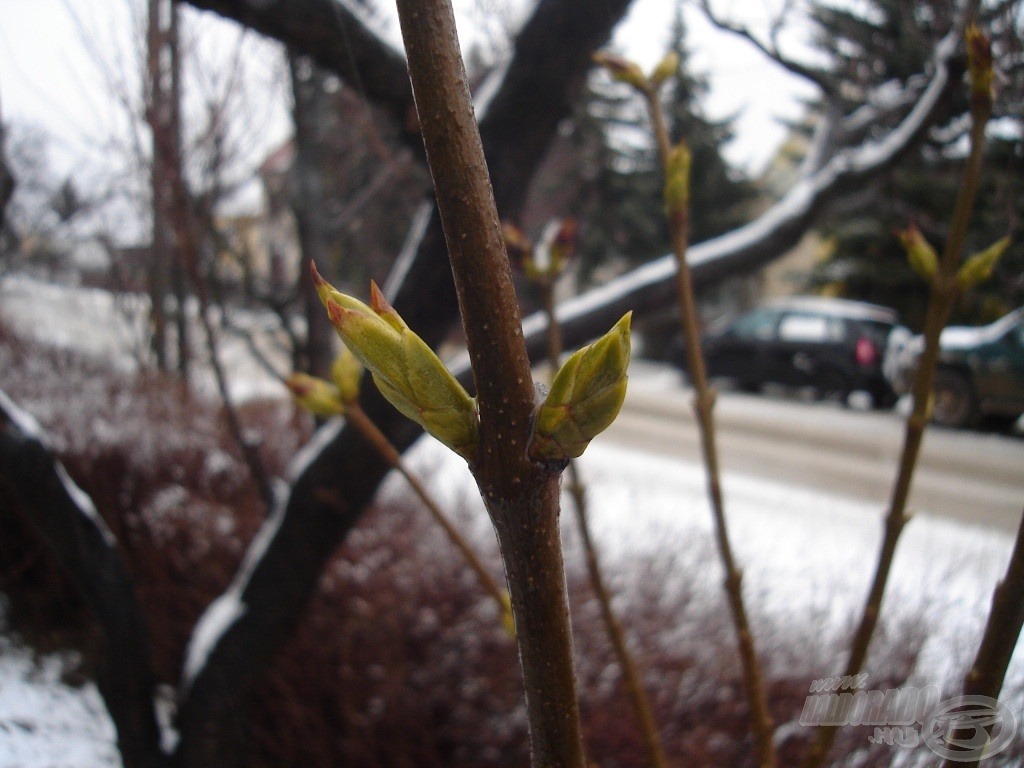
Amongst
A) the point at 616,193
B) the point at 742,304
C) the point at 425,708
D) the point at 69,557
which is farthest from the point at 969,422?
the point at 742,304

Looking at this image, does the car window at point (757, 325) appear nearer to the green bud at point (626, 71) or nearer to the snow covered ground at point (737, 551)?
the snow covered ground at point (737, 551)

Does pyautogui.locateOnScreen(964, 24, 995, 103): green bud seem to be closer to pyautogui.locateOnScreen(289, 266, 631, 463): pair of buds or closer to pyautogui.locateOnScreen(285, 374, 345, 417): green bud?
pyautogui.locateOnScreen(289, 266, 631, 463): pair of buds

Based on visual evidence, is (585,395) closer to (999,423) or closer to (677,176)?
(677,176)

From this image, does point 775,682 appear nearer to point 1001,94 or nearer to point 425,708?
point 425,708

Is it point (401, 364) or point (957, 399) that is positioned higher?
point (957, 399)

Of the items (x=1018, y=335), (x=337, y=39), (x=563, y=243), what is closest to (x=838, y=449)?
(x=1018, y=335)

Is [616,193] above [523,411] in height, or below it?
above
